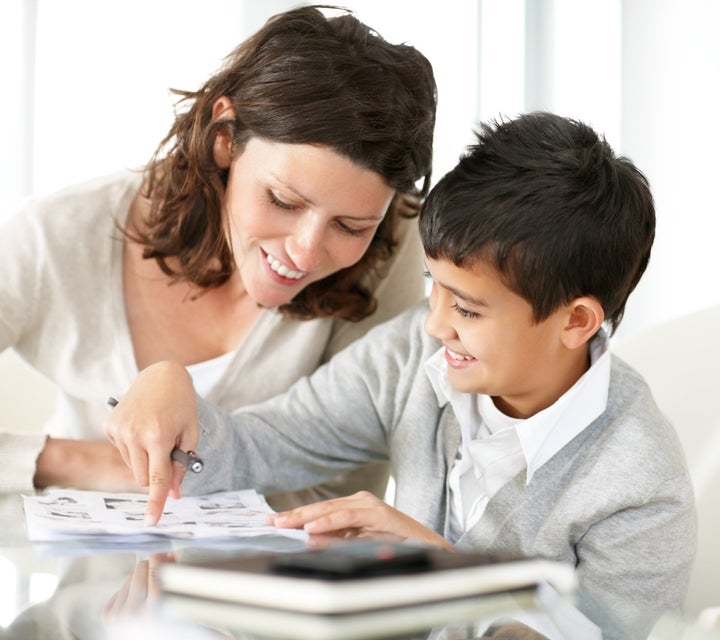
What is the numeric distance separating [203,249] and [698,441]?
758 millimetres

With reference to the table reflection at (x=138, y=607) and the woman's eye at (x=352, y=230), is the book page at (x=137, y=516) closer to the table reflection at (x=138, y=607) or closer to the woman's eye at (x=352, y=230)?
the table reflection at (x=138, y=607)

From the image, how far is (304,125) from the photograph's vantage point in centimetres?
124

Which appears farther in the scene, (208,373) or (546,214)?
(208,373)

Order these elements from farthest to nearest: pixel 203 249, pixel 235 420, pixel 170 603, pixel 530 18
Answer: pixel 530 18, pixel 203 249, pixel 235 420, pixel 170 603

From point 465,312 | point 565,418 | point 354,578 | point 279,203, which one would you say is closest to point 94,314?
point 279,203

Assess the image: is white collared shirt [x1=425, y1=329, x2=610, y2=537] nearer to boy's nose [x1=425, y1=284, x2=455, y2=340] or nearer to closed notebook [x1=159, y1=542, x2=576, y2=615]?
boy's nose [x1=425, y1=284, x2=455, y2=340]

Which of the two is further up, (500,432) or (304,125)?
(304,125)

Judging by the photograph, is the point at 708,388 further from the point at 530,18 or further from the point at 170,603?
the point at 530,18

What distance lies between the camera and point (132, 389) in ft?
3.88

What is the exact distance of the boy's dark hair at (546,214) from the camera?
3.76ft

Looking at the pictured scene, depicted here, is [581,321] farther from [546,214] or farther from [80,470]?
[80,470]

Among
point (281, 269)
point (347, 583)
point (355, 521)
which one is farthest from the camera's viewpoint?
point (281, 269)

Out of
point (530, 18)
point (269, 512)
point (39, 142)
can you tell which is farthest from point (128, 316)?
point (530, 18)

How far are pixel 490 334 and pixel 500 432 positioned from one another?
119mm
